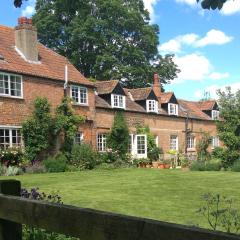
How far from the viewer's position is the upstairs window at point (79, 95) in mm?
A: 28875

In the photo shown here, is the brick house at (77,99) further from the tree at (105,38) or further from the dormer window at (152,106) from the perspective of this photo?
the tree at (105,38)

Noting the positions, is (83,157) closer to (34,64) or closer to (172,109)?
(34,64)

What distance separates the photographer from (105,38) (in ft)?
164

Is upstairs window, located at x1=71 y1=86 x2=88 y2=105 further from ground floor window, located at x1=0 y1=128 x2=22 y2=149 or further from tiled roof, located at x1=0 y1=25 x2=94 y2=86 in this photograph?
ground floor window, located at x1=0 y1=128 x2=22 y2=149

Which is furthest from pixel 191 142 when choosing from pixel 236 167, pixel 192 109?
pixel 236 167

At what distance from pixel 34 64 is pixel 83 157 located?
623 centimetres

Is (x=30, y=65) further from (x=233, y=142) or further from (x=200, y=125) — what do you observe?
(x=200, y=125)

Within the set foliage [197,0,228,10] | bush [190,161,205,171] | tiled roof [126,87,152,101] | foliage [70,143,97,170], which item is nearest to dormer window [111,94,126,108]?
tiled roof [126,87,152,101]

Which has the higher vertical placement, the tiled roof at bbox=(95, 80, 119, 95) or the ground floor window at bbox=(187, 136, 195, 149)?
the tiled roof at bbox=(95, 80, 119, 95)

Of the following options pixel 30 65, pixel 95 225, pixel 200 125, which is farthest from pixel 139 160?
pixel 95 225

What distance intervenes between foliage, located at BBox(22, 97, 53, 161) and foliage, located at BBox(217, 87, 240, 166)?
1002cm

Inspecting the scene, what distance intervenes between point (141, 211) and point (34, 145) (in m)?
16.0

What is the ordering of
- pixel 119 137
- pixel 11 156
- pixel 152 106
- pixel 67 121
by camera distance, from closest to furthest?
pixel 11 156, pixel 67 121, pixel 119 137, pixel 152 106

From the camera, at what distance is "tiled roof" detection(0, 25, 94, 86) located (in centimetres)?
2517
